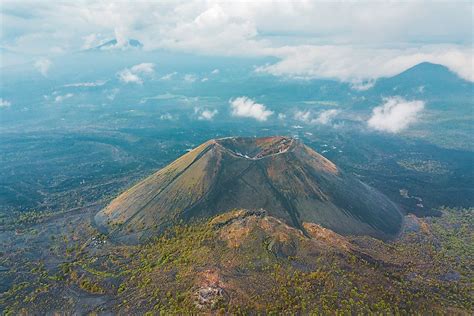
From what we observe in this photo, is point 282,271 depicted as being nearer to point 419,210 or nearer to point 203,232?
point 203,232

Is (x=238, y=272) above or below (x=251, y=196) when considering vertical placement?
below

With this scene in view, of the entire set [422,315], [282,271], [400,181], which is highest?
[282,271]

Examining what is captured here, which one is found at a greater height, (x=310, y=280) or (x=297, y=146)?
(x=297, y=146)

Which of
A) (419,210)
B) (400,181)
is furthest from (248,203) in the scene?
(400,181)

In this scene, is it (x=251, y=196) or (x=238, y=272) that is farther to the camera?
(x=251, y=196)

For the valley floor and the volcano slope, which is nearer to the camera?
the valley floor

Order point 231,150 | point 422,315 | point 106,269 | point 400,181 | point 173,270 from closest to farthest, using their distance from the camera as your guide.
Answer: point 422,315 → point 173,270 → point 106,269 → point 231,150 → point 400,181

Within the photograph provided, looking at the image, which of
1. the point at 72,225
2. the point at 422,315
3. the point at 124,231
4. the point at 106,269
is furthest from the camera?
the point at 72,225

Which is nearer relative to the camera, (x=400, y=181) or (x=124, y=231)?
(x=124, y=231)
